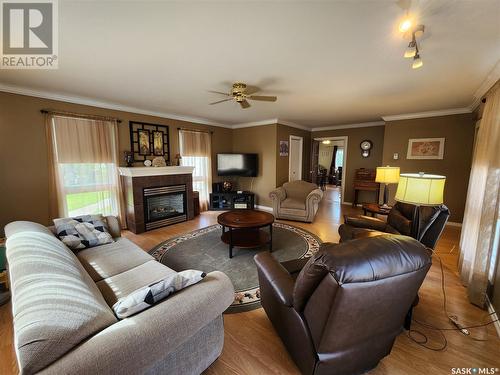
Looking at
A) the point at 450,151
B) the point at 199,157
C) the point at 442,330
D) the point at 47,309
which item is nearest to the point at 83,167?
the point at 199,157

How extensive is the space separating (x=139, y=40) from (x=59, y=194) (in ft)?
9.63

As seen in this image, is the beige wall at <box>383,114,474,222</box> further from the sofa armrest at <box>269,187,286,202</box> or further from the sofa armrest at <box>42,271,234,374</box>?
the sofa armrest at <box>42,271,234,374</box>

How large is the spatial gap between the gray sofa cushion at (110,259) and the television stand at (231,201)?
127 inches

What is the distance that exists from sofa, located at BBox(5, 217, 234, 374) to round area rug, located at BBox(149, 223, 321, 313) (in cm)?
81

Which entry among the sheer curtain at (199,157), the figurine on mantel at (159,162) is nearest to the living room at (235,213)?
the figurine on mantel at (159,162)

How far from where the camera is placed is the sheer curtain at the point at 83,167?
10.7 feet

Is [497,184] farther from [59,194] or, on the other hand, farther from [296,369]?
[59,194]

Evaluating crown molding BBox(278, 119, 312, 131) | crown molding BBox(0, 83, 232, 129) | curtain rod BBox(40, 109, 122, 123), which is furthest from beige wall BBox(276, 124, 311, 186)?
curtain rod BBox(40, 109, 122, 123)

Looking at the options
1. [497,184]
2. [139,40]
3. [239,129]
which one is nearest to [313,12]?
[139,40]

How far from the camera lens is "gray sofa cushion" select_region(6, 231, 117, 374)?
71 centimetres

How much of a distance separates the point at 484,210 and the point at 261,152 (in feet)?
14.0

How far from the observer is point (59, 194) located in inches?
130

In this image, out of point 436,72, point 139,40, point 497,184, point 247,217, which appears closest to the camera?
point 139,40

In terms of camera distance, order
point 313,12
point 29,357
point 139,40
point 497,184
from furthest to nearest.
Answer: point 497,184
point 139,40
point 313,12
point 29,357
